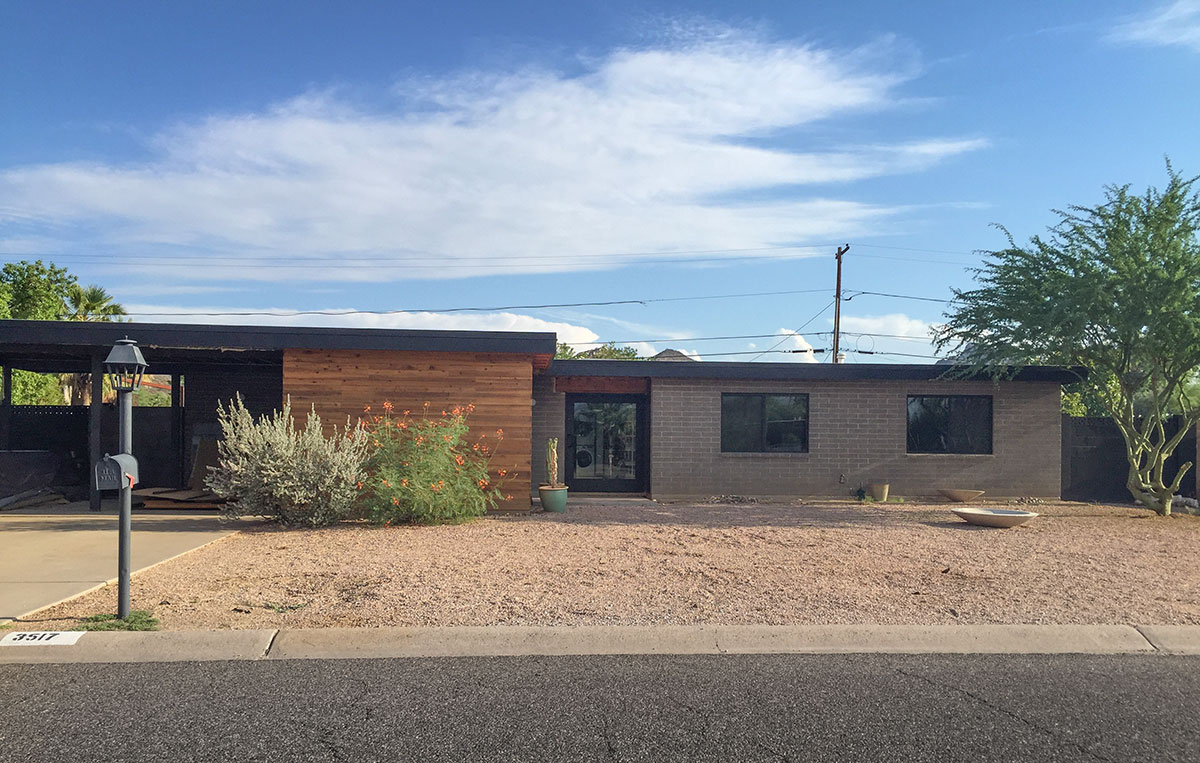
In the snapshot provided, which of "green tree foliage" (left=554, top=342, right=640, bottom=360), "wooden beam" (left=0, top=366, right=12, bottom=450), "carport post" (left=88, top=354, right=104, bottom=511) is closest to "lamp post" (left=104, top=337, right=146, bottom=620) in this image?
"carport post" (left=88, top=354, right=104, bottom=511)

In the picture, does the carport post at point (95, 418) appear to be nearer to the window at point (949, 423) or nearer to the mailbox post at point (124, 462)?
the mailbox post at point (124, 462)

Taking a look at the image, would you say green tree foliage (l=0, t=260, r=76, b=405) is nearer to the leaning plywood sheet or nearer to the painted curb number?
the leaning plywood sheet

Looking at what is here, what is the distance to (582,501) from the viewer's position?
18703mm

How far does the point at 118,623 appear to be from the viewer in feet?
23.9

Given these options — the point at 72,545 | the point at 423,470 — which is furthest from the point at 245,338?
the point at 72,545

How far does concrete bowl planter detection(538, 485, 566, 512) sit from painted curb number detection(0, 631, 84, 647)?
957cm

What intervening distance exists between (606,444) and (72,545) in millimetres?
11593

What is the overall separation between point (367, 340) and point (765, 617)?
934 centimetres

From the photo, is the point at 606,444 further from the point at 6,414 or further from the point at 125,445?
the point at 125,445

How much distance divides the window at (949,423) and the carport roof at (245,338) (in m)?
9.07

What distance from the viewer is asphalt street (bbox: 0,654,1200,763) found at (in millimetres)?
4906

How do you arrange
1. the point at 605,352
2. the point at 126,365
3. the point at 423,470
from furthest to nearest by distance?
the point at 605,352, the point at 423,470, the point at 126,365

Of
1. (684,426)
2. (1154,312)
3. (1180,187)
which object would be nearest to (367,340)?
(684,426)

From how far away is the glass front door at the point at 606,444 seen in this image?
2077cm
